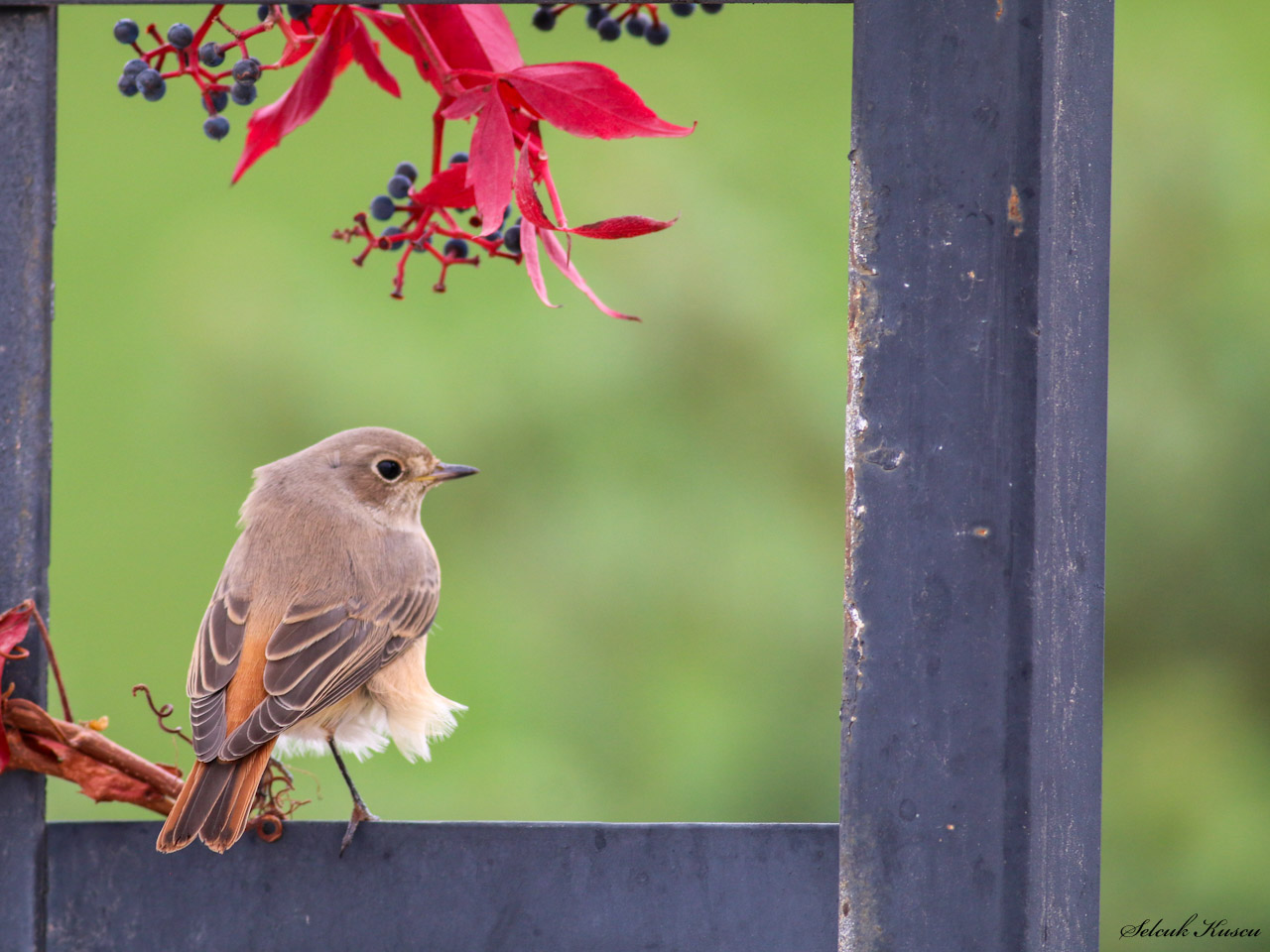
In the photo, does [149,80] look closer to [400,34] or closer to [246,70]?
[246,70]

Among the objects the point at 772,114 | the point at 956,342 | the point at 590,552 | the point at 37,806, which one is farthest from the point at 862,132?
the point at 772,114

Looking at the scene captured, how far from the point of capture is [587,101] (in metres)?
1.22

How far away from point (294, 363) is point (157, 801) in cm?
132

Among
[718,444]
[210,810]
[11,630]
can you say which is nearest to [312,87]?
[11,630]

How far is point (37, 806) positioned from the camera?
1.32 m

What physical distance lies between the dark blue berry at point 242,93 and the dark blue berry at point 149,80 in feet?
0.22

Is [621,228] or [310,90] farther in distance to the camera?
[310,90]

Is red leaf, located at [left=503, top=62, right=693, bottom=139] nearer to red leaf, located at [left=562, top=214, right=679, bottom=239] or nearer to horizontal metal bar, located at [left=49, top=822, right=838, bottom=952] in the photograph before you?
red leaf, located at [left=562, top=214, right=679, bottom=239]

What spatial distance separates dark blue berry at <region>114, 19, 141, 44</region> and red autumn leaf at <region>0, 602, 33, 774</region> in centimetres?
55

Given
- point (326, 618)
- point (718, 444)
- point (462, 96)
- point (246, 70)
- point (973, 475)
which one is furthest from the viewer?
point (718, 444)

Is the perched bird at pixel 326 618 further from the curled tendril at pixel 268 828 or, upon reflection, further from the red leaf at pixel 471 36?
the red leaf at pixel 471 36

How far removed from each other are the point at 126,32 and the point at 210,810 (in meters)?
0.76
